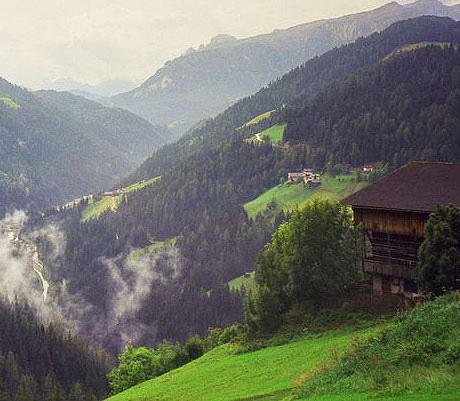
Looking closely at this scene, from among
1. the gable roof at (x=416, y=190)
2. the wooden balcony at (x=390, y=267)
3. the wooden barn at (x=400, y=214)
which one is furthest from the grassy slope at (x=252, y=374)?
the gable roof at (x=416, y=190)

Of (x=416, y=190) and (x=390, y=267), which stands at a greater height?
(x=416, y=190)

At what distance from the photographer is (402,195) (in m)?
49.4

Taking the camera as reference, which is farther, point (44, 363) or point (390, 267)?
point (44, 363)

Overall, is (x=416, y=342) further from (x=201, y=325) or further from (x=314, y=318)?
(x=201, y=325)

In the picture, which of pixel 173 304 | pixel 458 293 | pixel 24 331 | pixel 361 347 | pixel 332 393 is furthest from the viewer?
pixel 173 304

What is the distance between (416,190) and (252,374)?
855 inches

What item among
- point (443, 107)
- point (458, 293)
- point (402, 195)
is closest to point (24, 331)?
point (402, 195)

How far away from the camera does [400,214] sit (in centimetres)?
4953

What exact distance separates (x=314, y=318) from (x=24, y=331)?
11869cm

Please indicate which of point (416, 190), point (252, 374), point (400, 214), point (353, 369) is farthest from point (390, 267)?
point (353, 369)

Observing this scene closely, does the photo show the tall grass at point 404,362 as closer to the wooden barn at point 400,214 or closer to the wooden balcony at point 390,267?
the wooden barn at point 400,214

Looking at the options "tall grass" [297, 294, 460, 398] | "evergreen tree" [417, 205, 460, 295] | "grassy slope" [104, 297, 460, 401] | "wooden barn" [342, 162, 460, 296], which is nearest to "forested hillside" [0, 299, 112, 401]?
"grassy slope" [104, 297, 460, 401]

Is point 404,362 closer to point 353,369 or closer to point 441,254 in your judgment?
point 353,369

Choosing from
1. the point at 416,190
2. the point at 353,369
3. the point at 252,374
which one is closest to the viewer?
the point at 353,369
